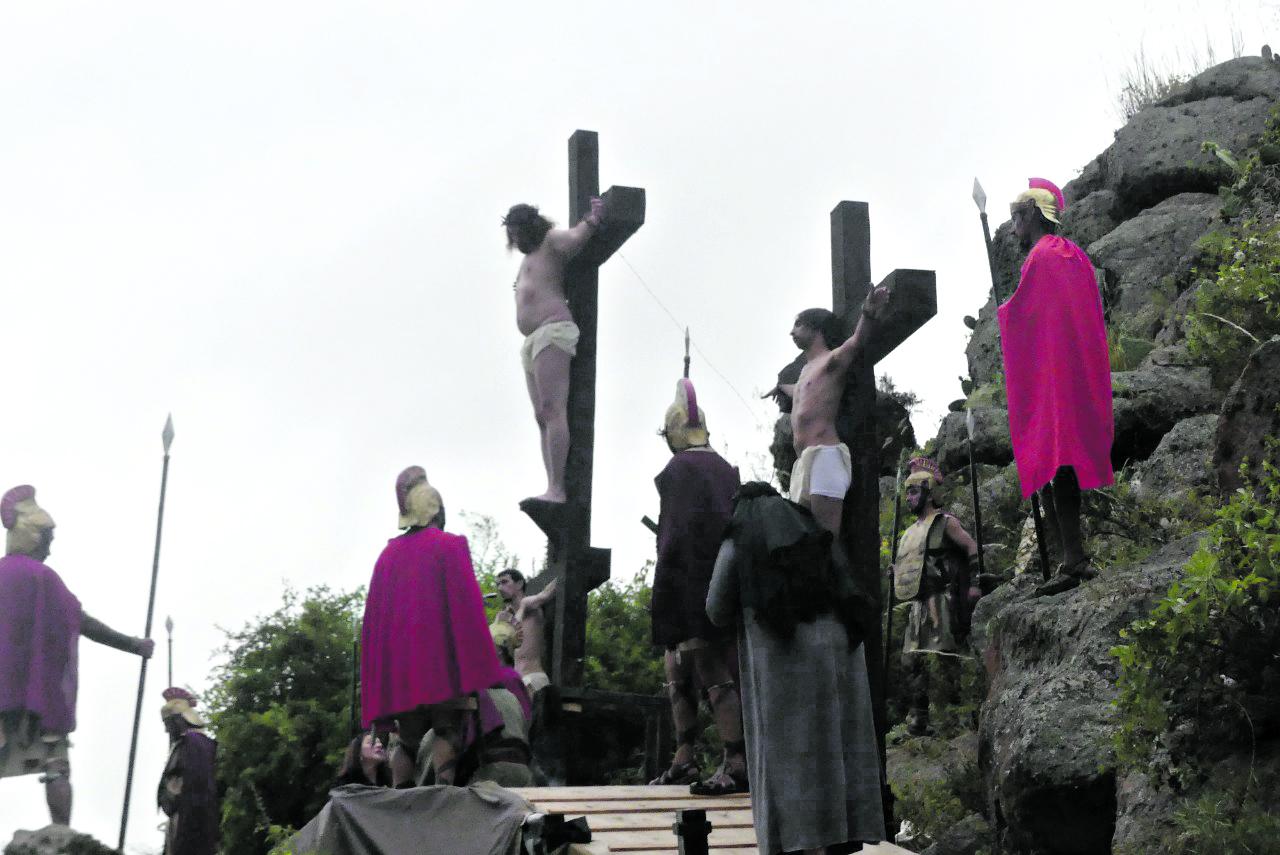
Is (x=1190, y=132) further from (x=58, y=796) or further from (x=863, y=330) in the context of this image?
(x=58, y=796)

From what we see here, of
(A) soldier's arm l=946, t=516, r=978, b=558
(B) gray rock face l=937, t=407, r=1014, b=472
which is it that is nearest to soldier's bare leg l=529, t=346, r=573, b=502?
(A) soldier's arm l=946, t=516, r=978, b=558

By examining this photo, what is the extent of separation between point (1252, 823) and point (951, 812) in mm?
4089

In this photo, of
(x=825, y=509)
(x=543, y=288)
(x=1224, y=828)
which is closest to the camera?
(x=1224, y=828)

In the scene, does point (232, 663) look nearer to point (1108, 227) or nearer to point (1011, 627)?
point (1011, 627)

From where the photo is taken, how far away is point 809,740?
7.50m

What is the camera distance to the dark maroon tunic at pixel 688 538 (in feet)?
31.0

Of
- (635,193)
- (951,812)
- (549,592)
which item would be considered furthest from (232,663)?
(951,812)

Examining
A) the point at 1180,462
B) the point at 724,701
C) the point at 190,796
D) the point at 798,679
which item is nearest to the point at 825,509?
the point at 798,679

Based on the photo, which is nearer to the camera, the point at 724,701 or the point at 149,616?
the point at 724,701

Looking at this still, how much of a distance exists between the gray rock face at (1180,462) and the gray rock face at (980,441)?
3.07m

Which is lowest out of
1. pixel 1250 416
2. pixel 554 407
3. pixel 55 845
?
pixel 55 845

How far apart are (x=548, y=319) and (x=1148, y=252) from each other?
9.04 m

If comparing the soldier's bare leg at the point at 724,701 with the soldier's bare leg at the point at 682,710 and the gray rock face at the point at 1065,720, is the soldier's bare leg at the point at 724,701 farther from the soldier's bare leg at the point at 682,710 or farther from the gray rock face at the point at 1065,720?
the gray rock face at the point at 1065,720

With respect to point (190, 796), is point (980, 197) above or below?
above
